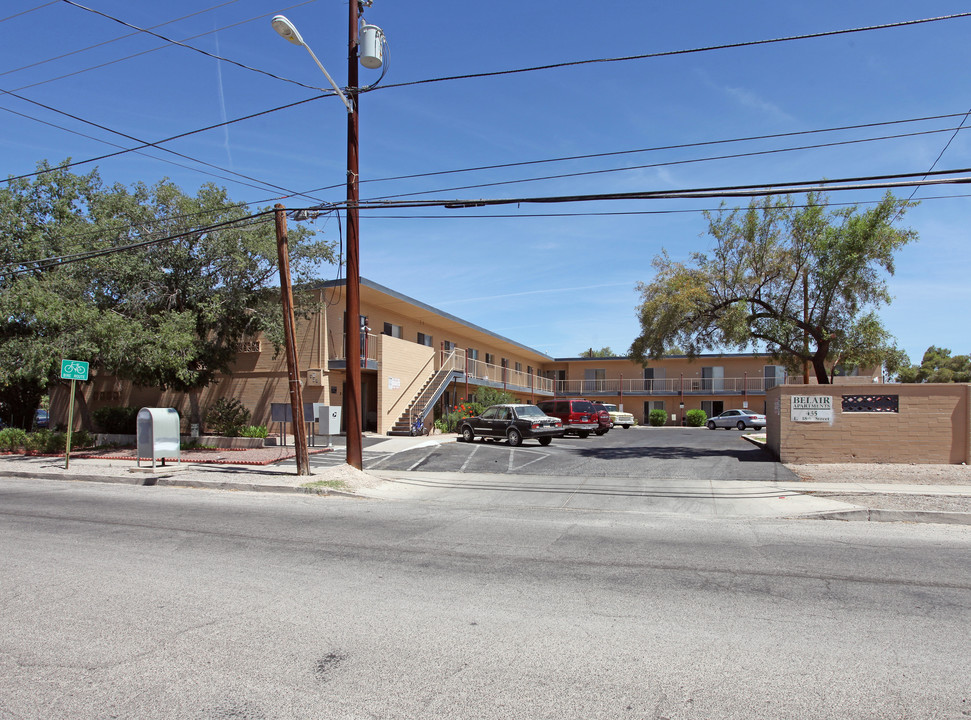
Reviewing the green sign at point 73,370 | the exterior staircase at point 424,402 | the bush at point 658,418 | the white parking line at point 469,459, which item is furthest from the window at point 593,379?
the green sign at point 73,370

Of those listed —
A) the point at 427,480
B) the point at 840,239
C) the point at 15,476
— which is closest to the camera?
the point at 427,480

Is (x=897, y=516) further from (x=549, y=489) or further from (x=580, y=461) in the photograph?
(x=580, y=461)

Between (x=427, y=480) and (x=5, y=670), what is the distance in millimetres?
11208

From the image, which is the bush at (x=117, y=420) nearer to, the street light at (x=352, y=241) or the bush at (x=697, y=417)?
the street light at (x=352, y=241)

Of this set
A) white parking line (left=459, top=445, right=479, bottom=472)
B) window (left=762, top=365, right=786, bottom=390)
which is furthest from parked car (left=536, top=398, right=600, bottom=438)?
window (left=762, top=365, right=786, bottom=390)

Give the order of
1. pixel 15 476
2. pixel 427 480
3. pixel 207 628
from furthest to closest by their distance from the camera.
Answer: pixel 15 476 → pixel 427 480 → pixel 207 628

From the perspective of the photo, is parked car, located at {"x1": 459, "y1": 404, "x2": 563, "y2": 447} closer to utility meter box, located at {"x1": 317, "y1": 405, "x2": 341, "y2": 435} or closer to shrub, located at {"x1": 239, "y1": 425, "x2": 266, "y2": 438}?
utility meter box, located at {"x1": 317, "y1": 405, "x2": 341, "y2": 435}

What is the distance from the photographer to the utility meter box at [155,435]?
1566 centimetres

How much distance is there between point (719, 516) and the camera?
10.5 metres

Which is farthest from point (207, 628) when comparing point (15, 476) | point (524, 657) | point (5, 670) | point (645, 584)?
point (15, 476)

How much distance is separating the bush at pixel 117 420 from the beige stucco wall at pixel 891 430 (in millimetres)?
23003

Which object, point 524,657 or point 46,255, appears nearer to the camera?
point 524,657

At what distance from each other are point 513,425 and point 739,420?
25.0 meters

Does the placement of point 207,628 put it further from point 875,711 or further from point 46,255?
point 46,255
